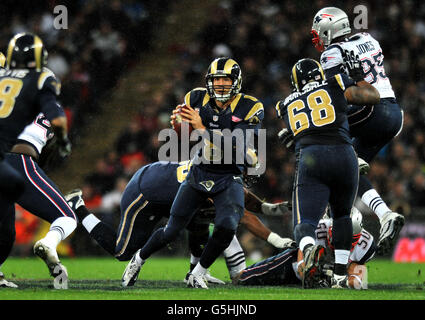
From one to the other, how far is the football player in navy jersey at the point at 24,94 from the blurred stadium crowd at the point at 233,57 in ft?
20.6

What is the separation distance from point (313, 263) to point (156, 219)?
213cm

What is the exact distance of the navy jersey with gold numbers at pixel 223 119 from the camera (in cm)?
650

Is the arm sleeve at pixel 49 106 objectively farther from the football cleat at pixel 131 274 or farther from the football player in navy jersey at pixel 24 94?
the football cleat at pixel 131 274

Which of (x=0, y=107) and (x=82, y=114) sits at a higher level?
(x=82, y=114)

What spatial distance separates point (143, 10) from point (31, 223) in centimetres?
549

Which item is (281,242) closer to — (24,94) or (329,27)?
(329,27)

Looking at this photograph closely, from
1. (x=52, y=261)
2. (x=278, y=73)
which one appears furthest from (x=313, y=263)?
(x=278, y=73)

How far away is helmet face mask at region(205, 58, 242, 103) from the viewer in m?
6.64

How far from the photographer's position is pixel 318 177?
6312 millimetres

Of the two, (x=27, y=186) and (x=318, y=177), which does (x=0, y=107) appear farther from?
(x=318, y=177)

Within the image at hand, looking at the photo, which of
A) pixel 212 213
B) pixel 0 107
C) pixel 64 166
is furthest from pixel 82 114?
pixel 0 107

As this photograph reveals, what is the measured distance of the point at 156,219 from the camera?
7.59 meters

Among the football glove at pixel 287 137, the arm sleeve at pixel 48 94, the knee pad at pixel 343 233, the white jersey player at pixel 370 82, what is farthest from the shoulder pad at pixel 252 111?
the arm sleeve at pixel 48 94

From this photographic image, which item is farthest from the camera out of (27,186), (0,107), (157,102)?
(157,102)
